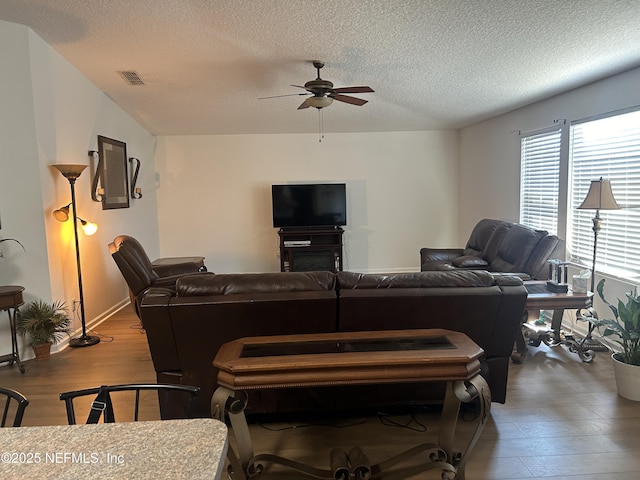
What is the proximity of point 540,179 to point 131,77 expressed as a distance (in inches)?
187

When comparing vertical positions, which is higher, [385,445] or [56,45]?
[56,45]

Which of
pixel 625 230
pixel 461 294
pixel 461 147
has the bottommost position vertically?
pixel 461 294

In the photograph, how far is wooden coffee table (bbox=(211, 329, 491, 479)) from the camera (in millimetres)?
1728

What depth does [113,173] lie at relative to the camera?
5.23m

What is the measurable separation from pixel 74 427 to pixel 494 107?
5623mm

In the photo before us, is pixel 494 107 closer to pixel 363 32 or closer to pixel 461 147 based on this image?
pixel 461 147

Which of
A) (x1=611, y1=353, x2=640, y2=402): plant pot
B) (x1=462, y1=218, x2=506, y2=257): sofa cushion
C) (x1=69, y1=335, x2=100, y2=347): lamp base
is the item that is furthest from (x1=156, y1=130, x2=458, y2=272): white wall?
(x1=611, y1=353, x2=640, y2=402): plant pot

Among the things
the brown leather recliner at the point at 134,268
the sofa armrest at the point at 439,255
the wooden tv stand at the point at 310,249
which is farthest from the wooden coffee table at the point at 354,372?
the wooden tv stand at the point at 310,249

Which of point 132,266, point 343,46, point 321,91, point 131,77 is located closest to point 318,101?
point 321,91

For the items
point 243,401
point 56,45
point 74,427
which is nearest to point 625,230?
point 243,401

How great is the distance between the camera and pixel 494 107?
538 centimetres

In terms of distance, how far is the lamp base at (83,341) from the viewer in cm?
406

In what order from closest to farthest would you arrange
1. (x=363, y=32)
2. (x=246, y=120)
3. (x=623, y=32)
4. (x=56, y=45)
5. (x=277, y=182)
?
(x=623, y=32) < (x=363, y=32) < (x=56, y=45) < (x=246, y=120) < (x=277, y=182)

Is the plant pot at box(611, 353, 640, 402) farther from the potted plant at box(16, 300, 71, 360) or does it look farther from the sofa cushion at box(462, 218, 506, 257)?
the potted plant at box(16, 300, 71, 360)
